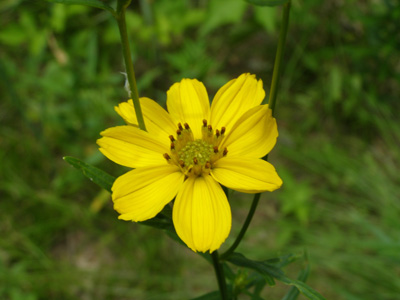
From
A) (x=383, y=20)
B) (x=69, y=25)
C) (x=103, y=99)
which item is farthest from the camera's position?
(x=69, y=25)

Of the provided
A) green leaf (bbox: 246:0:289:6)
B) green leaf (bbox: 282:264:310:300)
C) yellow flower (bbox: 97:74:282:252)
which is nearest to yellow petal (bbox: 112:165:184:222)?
yellow flower (bbox: 97:74:282:252)

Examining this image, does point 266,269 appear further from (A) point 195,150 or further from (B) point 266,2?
(B) point 266,2

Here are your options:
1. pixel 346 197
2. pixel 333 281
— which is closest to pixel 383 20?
pixel 346 197

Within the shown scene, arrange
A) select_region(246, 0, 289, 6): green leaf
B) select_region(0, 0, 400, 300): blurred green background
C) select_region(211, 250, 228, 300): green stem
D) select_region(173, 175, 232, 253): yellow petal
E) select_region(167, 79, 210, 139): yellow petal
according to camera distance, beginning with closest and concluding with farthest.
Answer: select_region(246, 0, 289, 6): green leaf < select_region(173, 175, 232, 253): yellow petal < select_region(211, 250, 228, 300): green stem < select_region(167, 79, 210, 139): yellow petal < select_region(0, 0, 400, 300): blurred green background

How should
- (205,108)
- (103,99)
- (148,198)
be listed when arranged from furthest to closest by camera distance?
(103,99), (205,108), (148,198)

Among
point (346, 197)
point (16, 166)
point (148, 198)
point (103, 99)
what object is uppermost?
point (103, 99)

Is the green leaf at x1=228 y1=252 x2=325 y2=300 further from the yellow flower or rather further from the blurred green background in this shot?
the blurred green background

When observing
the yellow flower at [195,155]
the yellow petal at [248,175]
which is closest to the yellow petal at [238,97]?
the yellow flower at [195,155]

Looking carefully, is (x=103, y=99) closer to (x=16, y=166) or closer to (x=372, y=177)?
(x=16, y=166)
